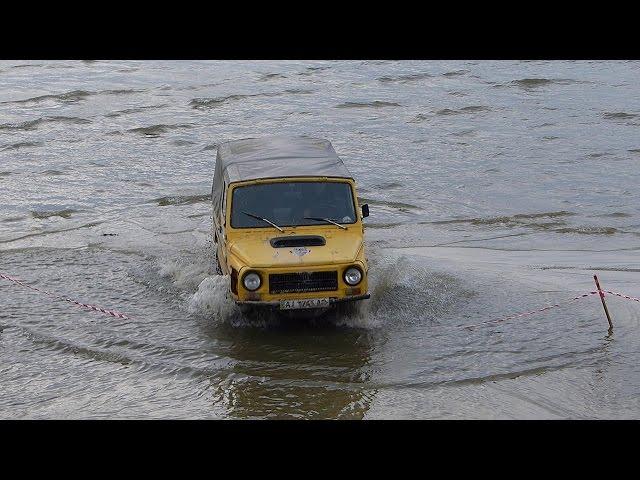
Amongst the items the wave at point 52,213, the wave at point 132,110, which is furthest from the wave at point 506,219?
the wave at point 132,110

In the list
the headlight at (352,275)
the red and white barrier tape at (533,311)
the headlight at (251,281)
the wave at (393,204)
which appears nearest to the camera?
the headlight at (251,281)

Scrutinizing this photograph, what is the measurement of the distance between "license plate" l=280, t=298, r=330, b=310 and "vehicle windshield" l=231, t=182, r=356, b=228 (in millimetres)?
1247

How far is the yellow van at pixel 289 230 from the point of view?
43.0 feet

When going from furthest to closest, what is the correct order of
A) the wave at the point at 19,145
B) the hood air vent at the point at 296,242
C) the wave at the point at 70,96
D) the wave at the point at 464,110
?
the wave at the point at 70,96 < the wave at the point at 464,110 < the wave at the point at 19,145 < the hood air vent at the point at 296,242

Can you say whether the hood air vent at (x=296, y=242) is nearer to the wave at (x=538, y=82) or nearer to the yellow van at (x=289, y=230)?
the yellow van at (x=289, y=230)

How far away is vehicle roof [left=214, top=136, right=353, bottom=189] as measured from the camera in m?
14.3

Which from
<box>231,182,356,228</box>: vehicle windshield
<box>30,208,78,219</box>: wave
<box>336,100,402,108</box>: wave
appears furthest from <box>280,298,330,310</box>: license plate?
<box>336,100,402,108</box>: wave

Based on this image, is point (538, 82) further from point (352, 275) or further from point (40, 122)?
point (352, 275)

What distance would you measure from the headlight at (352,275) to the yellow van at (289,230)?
1cm

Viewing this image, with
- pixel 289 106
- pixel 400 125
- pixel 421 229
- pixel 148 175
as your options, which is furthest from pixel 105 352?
pixel 289 106

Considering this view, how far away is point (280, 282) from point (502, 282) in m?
4.81

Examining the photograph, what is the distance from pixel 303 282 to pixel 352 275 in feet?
2.04

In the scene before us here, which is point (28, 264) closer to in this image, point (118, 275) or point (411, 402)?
point (118, 275)

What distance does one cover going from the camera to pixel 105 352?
1344 centimetres
